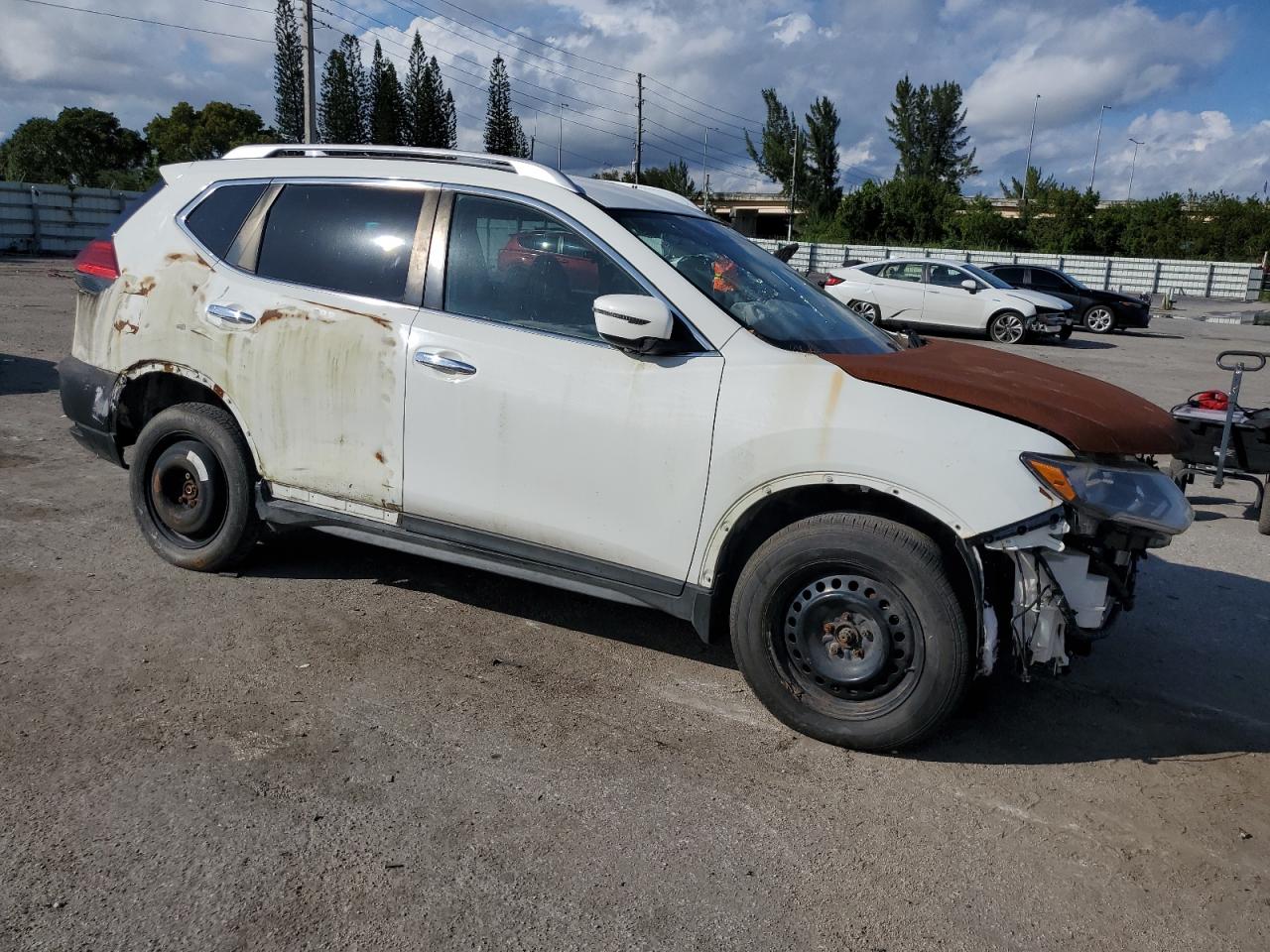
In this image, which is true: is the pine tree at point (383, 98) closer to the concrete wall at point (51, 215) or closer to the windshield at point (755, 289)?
the concrete wall at point (51, 215)

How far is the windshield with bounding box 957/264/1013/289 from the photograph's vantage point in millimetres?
20969

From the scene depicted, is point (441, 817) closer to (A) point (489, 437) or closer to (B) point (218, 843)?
(B) point (218, 843)

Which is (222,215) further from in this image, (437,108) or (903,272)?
(437,108)

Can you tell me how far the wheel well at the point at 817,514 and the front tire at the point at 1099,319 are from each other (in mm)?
23245

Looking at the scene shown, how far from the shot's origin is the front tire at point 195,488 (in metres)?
4.63

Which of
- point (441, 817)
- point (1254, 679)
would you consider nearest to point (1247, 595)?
point (1254, 679)

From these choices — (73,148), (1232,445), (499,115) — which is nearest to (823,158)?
(499,115)

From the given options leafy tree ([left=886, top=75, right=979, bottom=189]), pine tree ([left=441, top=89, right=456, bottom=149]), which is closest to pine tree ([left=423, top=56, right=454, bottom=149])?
pine tree ([left=441, top=89, right=456, bottom=149])

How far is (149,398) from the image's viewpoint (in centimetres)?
491

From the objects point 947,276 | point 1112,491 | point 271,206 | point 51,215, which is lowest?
point 1112,491

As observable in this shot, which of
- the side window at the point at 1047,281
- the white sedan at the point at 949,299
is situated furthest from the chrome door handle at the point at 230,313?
the side window at the point at 1047,281

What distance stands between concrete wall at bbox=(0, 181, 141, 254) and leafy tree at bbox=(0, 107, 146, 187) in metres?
36.9

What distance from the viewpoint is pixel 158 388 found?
16.1ft

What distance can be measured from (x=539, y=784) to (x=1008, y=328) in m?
19.3
